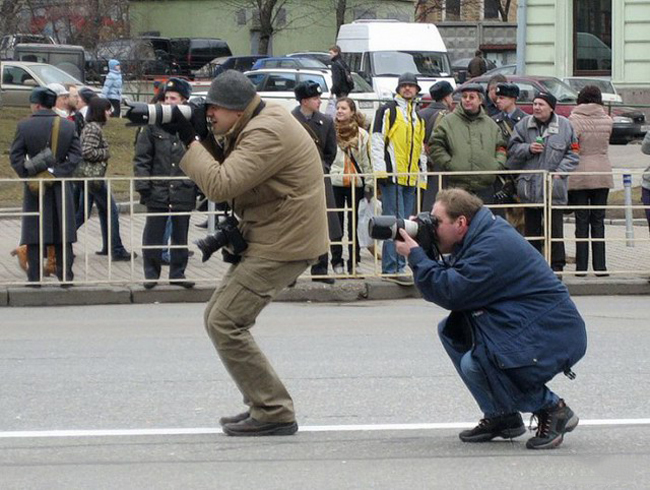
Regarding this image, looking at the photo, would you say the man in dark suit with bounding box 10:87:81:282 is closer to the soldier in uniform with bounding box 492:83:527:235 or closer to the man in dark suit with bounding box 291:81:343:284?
the man in dark suit with bounding box 291:81:343:284

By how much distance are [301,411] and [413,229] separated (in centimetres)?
161

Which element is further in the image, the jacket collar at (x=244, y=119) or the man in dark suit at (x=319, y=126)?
the man in dark suit at (x=319, y=126)

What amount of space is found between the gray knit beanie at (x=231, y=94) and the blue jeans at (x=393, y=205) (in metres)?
6.18

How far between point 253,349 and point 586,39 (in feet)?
106

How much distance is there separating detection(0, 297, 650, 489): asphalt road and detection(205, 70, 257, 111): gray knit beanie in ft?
5.63

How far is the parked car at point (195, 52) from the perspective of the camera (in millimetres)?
52438

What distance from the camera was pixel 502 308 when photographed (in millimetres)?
6660

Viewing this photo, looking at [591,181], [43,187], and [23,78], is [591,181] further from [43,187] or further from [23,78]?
[23,78]

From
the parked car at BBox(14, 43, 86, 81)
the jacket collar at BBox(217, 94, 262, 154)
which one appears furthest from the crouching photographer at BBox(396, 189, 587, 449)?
the parked car at BBox(14, 43, 86, 81)

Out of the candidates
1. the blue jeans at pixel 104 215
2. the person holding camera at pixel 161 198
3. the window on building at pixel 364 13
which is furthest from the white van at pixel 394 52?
the window on building at pixel 364 13

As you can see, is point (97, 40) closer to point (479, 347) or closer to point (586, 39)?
point (586, 39)

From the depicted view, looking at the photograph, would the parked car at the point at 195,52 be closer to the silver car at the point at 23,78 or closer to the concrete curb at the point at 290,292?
the silver car at the point at 23,78

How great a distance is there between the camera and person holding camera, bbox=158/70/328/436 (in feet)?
22.4

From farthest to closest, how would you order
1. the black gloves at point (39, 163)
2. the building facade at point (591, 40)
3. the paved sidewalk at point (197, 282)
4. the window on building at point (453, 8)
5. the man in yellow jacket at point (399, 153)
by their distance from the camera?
1. the window on building at point (453, 8)
2. the building facade at point (591, 40)
3. the man in yellow jacket at point (399, 153)
4. the paved sidewalk at point (197, 282)
5. the black gloves at point (39, 163)
